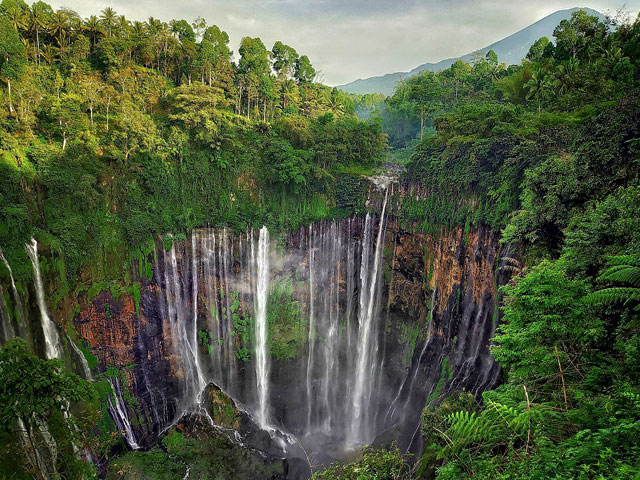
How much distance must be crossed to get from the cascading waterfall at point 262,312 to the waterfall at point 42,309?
27.7 feet

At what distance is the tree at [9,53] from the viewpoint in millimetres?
15016

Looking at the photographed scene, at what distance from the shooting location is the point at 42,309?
42.7 ft

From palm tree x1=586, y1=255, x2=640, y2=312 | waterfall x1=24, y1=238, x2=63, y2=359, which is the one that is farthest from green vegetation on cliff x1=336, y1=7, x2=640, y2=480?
waterfall x1=24, y1=238, x2=63, y2=359

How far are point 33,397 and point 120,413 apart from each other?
12738mm

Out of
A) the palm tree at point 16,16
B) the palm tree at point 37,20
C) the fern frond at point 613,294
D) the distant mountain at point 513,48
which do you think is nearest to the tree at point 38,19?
the palm tree at point 37,20

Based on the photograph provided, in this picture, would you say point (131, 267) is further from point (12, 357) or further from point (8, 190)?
point (12, 357)

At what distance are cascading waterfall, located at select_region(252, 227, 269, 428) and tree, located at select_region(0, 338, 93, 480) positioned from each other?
13248 millimetres

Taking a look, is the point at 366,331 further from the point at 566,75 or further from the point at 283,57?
the point at 283,57

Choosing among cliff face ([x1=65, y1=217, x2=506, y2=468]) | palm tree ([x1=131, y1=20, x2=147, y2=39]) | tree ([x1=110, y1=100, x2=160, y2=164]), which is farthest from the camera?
palm tree ([x1=131, y1=20, x2=147, y2=39])

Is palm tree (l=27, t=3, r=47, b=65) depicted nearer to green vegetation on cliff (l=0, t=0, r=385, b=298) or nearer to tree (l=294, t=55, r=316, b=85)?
green vegetation on cliff (l=0, t=0, r=385, b=298)

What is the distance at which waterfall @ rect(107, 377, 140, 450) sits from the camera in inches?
577

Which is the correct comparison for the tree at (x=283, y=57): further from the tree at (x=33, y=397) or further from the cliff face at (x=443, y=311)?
the tree at (x=33, y=397)

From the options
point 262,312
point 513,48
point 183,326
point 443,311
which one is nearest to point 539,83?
point 443,311

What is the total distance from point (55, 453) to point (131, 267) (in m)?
11.6
